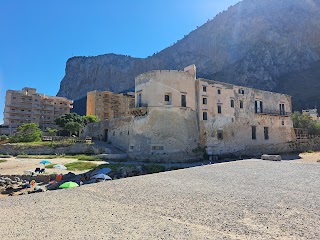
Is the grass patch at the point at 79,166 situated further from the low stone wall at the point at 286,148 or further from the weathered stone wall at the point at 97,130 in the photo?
the low stone wall at the point at 286,148

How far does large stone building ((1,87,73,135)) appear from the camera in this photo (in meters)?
75.4

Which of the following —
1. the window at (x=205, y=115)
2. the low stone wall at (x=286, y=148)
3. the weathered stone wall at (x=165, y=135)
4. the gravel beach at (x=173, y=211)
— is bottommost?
the gravel beach at (x=173, y=211)

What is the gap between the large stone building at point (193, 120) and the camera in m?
29.7

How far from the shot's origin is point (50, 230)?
6344mm

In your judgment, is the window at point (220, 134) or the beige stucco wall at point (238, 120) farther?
the window at point (220, 134)

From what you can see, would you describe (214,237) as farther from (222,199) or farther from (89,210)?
(89,210)

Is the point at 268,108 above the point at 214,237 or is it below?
above

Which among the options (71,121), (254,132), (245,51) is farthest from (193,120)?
(245,51)

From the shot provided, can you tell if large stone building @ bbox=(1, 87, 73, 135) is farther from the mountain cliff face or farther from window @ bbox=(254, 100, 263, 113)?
window @ bbox=(254, 100, 263, 113)

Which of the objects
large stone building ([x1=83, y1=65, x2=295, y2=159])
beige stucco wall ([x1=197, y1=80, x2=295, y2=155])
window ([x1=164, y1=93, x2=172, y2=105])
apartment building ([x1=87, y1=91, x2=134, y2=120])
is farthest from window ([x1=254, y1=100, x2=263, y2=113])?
apartment building ([x1=87, y1=91, x2=134, y2=120])

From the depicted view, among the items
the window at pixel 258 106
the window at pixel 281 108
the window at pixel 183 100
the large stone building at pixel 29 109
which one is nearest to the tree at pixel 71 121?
the large stone building at pixel 29 109

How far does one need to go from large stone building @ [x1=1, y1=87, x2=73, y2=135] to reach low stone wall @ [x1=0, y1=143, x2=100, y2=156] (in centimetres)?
3943

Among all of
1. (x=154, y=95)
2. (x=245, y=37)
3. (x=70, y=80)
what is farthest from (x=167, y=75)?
(x=70, y=80)

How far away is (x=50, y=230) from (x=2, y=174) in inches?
747
